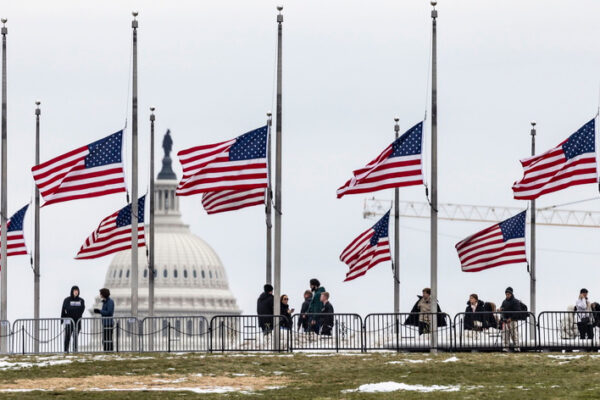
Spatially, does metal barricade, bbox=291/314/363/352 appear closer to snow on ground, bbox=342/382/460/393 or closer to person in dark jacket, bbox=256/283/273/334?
person in dark jacket, bbox=256/283/273/334

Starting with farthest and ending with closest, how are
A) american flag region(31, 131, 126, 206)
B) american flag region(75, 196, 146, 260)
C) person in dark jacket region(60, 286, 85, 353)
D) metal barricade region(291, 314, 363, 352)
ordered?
american flag region(75, 196, 146, 260) → american flag region(31, 131, 126, 206) → person in dark jacket region(60, 286, 85, 353) → metal barricade region(291, 314, 363, 352)

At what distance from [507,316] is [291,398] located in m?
15.4

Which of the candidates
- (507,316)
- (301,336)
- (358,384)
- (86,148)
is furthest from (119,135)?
(358,384)

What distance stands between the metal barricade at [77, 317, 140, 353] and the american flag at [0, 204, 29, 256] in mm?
9860

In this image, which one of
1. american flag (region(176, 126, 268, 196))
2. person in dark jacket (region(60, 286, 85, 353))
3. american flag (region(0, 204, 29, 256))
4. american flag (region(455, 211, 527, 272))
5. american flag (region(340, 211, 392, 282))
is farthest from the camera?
american flag (region(0, 204, 29, 256))

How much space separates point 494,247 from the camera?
66812mm

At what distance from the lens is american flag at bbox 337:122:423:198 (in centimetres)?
5828

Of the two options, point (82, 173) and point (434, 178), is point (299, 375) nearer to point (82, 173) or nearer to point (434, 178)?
point (434, 178)

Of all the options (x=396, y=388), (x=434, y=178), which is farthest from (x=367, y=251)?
(x=396, y=388)

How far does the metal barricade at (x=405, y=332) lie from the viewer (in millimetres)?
57500

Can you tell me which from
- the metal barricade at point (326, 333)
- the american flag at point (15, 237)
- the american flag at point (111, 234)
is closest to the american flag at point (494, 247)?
the metal barricade at point (326, 333)

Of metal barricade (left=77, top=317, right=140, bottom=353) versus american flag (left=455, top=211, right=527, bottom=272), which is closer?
metal barricade (left=77, top=317, right=140, bottom=353)

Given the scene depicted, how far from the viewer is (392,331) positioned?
58.5m

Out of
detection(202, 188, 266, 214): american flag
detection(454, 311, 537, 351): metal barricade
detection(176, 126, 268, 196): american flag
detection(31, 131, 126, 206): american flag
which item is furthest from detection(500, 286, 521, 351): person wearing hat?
detection(31, 131, 126, 206): american flag
